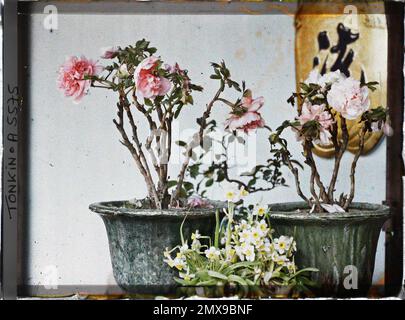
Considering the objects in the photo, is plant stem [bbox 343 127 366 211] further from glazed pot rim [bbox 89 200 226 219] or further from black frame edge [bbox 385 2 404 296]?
glazed pot rim [bbox 89 200 226 219]

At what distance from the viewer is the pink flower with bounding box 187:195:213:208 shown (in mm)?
1408

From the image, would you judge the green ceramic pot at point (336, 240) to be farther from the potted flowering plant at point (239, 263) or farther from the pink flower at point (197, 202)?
the pink flower at point (197, 202)

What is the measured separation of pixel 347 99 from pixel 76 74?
2.26ft

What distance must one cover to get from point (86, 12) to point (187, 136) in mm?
408

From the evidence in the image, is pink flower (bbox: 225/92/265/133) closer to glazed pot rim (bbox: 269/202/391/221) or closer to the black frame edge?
glazed pot rim (bbox: 269/202/391/221)

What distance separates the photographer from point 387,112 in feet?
4.60

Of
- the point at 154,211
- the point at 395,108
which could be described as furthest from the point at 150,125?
the point at 395,108

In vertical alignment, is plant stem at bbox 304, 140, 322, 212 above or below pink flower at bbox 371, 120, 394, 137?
below

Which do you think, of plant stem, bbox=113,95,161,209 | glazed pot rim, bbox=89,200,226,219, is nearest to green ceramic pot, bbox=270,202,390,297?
glazed pot rim, bbox=89,200,226,219

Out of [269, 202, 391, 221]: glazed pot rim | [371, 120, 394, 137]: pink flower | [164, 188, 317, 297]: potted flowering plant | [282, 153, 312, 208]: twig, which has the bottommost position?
[164, 188, 317, 297]: potted flowering plant

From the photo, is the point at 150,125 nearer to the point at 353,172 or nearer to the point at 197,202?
the point at 197,202

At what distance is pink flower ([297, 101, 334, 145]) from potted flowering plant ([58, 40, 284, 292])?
0.11 meters

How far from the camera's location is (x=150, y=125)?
4.64 ft
